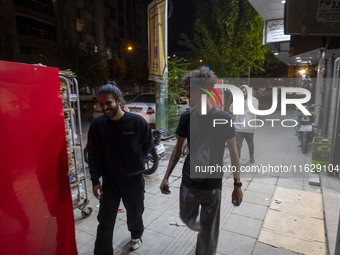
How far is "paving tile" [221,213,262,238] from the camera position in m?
3.31

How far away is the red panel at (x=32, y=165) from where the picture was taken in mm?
1786

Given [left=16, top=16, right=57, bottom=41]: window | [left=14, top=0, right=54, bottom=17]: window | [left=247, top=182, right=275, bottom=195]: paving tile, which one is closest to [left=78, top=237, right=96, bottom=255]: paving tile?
[left=247, top=182, right=275, bottom=195]: paving tile

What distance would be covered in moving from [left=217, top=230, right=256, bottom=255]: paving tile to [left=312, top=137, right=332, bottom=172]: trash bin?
121 inches

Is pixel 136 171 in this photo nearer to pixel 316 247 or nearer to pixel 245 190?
pixel 316 247

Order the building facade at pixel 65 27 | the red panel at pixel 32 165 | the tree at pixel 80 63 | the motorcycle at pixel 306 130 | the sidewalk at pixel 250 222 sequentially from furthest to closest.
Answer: the building facade at pixel 65 27
the tree at pixel 80 63
the motorcycle at pixel 306 130
the sidewalk at pixel 250 222
the red panel at pixel 32 165

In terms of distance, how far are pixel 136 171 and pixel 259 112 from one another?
3825mm

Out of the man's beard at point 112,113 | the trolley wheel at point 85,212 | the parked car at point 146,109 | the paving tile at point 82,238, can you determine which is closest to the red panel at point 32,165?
the man's beard at point 112,113

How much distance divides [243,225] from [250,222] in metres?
0.15

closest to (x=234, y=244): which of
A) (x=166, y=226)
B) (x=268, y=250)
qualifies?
(x=268, y=250)

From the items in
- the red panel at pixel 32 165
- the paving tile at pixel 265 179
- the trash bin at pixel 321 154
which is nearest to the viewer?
the red panel at pixel 32 165

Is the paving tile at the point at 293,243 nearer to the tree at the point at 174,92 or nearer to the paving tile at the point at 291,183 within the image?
the paving tile at the point at 291,183

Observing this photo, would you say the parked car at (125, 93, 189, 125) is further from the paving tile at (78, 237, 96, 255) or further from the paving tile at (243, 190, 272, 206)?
the paving tile at (78, 237, 96, 255)

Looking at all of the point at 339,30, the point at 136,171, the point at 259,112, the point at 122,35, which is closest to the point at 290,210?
the point at 259,112

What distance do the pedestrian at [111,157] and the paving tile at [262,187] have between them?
2.93 meters
